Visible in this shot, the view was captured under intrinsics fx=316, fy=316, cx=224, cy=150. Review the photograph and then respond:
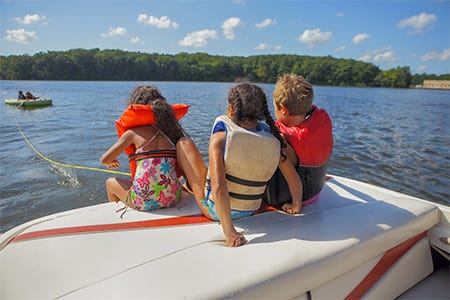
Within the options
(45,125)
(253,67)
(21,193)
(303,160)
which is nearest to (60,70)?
(253,67)

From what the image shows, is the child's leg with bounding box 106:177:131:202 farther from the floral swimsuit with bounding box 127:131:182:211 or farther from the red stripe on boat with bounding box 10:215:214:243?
the red stripe on boat with bounding box 10:215:214:243

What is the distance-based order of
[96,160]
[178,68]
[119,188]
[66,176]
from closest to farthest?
[119,188] → [66,176] → [96,160] → [178,68]

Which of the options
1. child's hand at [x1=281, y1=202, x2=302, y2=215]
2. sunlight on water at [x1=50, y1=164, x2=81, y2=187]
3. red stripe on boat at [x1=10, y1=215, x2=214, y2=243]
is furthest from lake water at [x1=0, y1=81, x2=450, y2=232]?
red stripe on boat at [x1=10, y1=215, x2=214, y2=243]

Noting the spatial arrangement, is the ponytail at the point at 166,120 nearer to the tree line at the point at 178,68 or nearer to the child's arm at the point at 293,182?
the child's arm at the point at 293,182

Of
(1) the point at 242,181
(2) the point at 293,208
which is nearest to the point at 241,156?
(1) the point at 242,181

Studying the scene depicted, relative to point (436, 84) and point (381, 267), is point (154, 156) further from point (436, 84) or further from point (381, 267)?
point (436, 84)

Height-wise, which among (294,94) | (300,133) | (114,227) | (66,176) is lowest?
(66,176)

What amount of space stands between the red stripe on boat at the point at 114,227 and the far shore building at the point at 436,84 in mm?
99031

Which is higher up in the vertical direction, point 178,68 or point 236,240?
point 178,68

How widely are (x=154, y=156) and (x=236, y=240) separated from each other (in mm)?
892

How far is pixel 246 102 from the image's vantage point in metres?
1.85

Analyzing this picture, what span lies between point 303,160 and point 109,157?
4.61 ft

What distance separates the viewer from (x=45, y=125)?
1111cm

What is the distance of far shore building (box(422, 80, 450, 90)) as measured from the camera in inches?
3219
